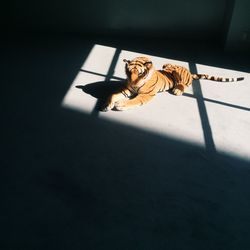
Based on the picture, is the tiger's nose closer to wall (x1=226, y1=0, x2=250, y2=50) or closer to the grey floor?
the grey floor

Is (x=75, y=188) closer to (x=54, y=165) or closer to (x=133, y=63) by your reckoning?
(x=54, y=165)

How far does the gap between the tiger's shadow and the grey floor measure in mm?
17

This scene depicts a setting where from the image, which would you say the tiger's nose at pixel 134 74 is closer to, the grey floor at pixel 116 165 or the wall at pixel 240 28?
the grey floor at pixel 116 165

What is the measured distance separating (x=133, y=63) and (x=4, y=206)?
1423 millimetres

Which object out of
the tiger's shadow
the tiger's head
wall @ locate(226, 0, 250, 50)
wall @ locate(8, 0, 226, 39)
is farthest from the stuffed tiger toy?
wall @ locate(8, 0, 226, 39)

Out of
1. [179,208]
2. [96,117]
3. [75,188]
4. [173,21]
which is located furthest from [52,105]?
[173,21]

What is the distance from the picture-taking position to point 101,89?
2.94 metres

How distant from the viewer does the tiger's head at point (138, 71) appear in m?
2.62

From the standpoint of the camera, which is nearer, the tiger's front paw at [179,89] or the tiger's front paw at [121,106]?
the tiger's front paw at [121,106]

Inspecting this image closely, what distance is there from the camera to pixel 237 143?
7.66ft

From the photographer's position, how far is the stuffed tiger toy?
8.62 ft

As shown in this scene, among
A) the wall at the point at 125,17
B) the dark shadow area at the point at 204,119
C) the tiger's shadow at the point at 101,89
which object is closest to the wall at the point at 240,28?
the wall at the point at 125,17

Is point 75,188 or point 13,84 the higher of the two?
point 13,84

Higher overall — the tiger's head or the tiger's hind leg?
the tiger's hind leg
